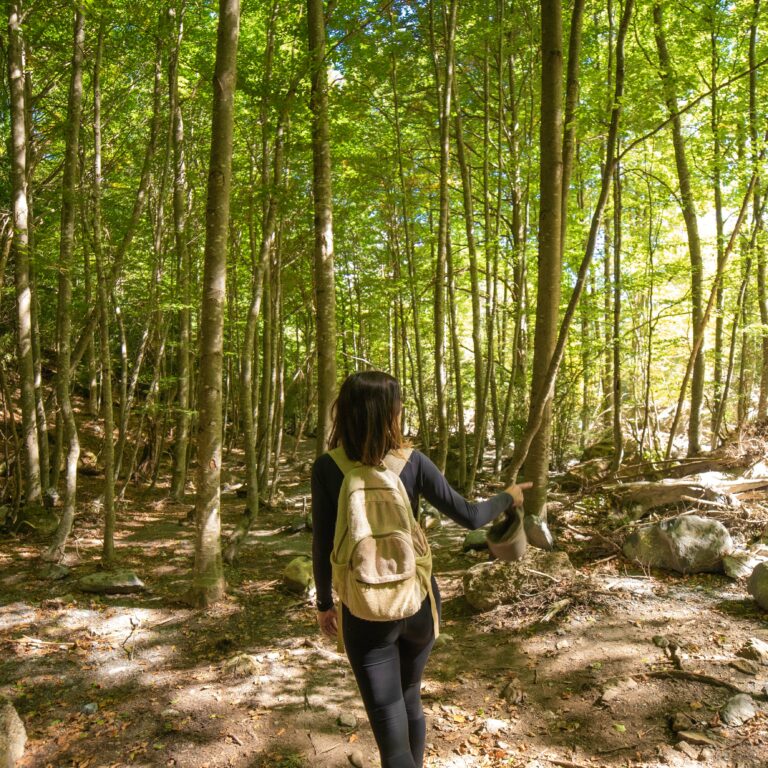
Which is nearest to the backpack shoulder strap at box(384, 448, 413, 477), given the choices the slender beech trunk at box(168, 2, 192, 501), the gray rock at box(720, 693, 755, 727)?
the gray rock at box(720, 693, 755, 727)

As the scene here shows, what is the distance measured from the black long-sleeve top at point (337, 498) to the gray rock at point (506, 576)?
10.3 ft

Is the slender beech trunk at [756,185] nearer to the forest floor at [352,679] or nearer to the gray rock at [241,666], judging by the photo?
the forest floor at [352,679]

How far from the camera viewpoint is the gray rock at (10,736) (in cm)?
304

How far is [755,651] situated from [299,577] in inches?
159

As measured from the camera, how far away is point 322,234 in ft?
21.0

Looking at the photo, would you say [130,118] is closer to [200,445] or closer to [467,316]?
[200,445]

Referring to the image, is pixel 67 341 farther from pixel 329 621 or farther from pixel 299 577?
pixel 329 621

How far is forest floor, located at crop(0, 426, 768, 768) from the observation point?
3.09 meters

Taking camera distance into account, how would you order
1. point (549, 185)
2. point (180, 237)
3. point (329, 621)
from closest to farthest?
point (329, 621) < point (549, 185) < point (180, 237)

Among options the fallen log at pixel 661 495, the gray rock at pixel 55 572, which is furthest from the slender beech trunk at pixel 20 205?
the fallen log at pixel 661 495

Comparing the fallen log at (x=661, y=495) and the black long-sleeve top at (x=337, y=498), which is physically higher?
the black long-sleeve top at (x=337, y=498)

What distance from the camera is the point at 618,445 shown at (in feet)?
30.5

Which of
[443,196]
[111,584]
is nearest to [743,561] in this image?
[111,584]

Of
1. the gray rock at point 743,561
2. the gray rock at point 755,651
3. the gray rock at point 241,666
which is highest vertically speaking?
the gray rock at point 743,561
